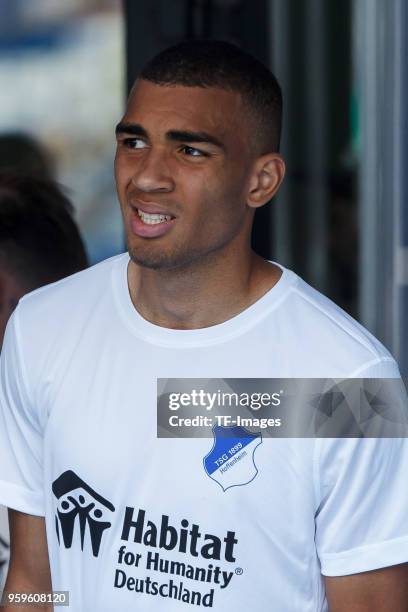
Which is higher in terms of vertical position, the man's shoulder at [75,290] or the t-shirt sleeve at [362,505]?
the man's shoulder at [75,290]

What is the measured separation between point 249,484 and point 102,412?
0.96 feet

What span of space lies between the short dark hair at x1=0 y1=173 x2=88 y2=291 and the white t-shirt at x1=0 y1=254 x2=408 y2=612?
1.90 feet

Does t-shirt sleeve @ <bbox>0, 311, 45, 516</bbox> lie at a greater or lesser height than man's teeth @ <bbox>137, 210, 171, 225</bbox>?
lesser

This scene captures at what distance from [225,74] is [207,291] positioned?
383 mm

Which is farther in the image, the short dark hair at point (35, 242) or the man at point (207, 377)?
the short dark hair at point (35, 242)

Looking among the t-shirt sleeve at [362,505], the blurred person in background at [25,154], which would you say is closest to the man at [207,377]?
the t-shirt sleeve at [362,505]

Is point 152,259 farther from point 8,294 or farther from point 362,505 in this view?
point 8,294

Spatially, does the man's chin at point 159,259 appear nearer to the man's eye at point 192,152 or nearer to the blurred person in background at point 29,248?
the man's eye at point 192,152

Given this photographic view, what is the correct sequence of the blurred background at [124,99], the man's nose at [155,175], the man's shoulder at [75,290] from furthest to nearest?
the blurred background at [124,99], the man's shoulder at [75,290], the man's nose at [155,175]

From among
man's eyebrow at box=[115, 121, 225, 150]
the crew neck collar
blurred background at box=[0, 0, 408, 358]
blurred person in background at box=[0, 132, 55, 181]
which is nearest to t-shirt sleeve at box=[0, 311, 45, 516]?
the crew neck collar

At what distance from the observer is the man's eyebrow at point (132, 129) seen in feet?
6.54

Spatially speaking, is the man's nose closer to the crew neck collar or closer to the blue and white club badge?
the crew neck collar

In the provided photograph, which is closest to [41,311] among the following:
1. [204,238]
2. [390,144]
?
[204,238]

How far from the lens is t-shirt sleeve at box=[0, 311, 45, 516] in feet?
7.10
